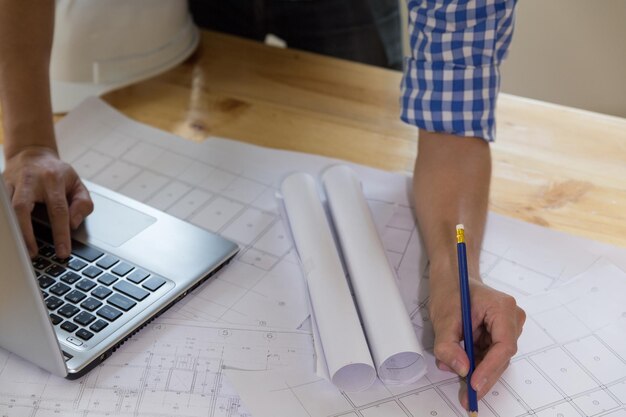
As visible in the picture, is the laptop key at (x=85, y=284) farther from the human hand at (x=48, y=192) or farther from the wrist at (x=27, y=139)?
the wrist at (x=27, y=139)

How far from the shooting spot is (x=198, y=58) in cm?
126

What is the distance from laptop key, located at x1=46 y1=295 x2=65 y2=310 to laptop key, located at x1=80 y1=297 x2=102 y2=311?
22 mm

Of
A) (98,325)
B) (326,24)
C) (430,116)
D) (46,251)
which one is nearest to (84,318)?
(98,325)

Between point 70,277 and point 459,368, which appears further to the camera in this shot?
point 70,277

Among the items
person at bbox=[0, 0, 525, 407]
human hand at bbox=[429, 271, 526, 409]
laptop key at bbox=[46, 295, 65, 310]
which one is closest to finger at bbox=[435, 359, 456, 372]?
human hand at bbox=[429, 271, 526, 409]

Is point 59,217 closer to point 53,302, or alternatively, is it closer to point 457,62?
point 53,302

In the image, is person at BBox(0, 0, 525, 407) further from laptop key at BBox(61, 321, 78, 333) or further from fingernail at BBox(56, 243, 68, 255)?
laptop key at BBox(61, 321, 78, 333)

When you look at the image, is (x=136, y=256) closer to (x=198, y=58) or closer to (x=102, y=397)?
(x=102, y=397)

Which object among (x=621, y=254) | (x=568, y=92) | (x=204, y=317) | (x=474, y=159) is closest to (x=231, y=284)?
(x=204, y=317)

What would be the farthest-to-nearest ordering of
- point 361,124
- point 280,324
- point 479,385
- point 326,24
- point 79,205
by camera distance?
point 326,24 → point 361,124 → point 79,205 → point 280,324 → point 479,385

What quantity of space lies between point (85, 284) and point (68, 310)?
41 millimetres

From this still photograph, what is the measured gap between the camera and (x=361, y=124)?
1.12 m

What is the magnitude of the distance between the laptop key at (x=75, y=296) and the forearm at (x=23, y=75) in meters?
0.25

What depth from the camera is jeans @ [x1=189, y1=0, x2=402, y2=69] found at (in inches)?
54.0
